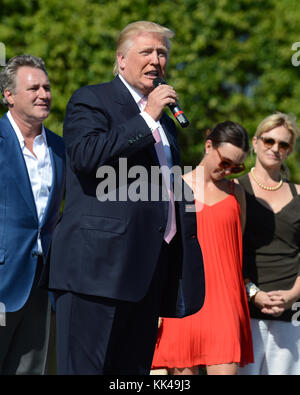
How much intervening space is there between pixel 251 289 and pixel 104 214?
73.9 inches

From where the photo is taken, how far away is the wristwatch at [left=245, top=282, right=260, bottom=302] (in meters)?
4.36

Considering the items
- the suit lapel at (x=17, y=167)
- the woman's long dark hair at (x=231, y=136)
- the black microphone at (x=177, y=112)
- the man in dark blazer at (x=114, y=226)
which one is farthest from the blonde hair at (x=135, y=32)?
the woman's long dark hair at (x=231, y=136)

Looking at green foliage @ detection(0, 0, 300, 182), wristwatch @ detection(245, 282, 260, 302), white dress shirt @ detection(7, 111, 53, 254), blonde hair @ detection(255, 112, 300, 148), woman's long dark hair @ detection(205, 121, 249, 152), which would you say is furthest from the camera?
green foliage @ detection(0, 0, 300, 182)

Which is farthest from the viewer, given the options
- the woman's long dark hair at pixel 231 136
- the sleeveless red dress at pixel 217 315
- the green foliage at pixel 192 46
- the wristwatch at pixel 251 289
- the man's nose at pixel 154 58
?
the green foliage at pixel 192 46

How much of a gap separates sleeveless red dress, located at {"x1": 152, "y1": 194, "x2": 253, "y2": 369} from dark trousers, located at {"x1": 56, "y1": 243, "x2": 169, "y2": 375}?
3.72ft

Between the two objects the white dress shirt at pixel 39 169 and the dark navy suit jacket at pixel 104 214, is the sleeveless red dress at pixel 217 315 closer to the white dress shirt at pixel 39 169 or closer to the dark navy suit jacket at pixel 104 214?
the white dress shirt at pixel 39 169

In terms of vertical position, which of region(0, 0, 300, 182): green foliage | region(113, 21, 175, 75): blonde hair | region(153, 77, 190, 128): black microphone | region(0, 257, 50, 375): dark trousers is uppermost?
region(0, 0, 300, 182): green foliage

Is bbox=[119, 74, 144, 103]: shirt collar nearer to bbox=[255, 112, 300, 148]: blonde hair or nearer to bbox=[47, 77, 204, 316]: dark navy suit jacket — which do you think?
bbox=[47, 77, 204, 316]: dark navy suit jacket

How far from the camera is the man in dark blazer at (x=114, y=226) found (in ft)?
8.98

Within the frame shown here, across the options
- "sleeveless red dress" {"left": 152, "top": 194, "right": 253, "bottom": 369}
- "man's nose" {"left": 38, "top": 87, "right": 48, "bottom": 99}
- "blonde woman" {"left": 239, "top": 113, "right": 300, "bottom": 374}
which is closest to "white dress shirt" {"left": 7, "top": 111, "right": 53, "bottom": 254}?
"man's nose" {"left": 38, "top": 87, "right": 48, "bottom": 99}

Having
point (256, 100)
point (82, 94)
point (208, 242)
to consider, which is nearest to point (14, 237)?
point (82, 94)

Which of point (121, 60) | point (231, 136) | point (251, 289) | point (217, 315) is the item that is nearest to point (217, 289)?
point (217, 315)

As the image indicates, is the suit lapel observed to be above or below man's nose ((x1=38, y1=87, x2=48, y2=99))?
below

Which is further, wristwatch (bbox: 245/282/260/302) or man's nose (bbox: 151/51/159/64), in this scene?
wristwatch (bbox: 245/282/260/302)
